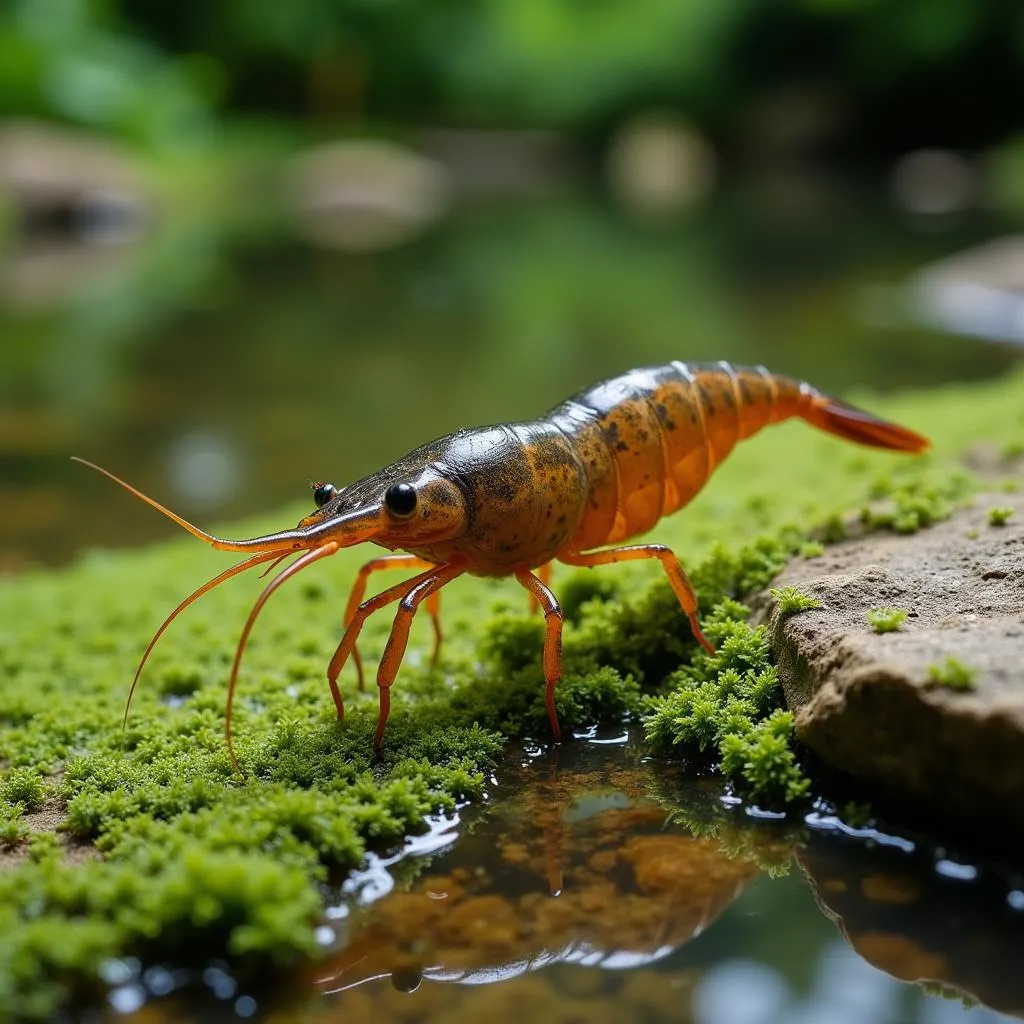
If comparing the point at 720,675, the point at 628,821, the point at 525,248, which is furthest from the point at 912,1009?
the point at 525,248

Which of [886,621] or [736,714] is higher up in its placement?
[886,621]

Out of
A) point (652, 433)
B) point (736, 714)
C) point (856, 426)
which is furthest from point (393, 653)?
point (856, 426)

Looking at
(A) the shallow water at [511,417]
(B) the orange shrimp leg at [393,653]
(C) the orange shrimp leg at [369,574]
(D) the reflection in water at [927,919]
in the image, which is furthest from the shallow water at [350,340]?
(D) the reflection in water at [927,919]

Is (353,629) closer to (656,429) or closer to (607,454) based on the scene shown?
(607,454)

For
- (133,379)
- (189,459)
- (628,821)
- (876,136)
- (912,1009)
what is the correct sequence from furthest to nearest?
(876,136)
(133,379)
(189,459)
(628,821)
(912,1009)

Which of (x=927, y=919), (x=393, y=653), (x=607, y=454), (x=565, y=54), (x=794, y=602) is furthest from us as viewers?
(x=565, y=54)

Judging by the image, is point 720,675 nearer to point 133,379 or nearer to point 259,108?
point 133,379

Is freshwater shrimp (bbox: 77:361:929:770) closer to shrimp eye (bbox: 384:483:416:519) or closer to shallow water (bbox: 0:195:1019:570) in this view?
shrimp eye (bbox: 384:483:416:519)

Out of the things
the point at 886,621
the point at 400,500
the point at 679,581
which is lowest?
the point at 679,581
